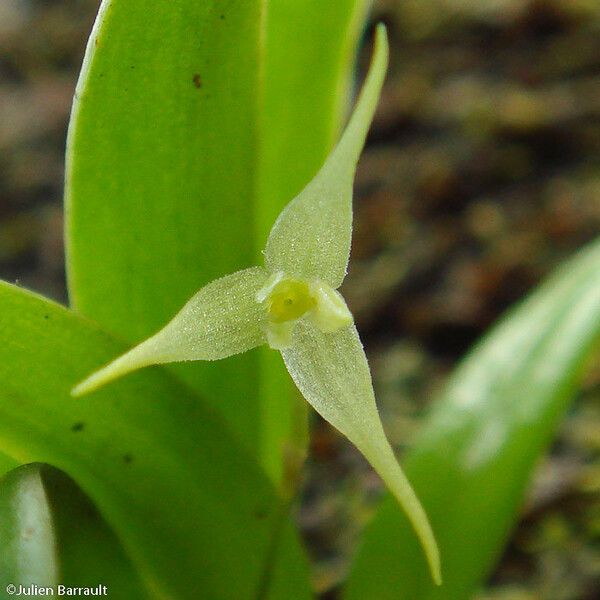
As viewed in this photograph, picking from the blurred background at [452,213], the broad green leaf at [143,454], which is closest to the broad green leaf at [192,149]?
the broad green leaf at [143,454]

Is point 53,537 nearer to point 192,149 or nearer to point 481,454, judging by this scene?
point 192,149

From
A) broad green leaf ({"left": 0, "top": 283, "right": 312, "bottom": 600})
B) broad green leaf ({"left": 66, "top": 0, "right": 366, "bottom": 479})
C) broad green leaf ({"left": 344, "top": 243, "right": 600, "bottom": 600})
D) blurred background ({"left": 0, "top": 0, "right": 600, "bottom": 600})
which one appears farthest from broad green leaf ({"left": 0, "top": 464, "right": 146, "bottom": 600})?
blurred background ({"left": 0, "top": 0, "right": 600, "bottom": 600})

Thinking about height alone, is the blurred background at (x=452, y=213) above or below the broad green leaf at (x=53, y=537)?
above

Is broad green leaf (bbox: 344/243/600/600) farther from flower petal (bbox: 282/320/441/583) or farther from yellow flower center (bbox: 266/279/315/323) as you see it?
yellow flower center (bbox: 266/279/315/323)

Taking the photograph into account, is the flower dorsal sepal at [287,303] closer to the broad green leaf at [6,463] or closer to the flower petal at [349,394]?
the flower petal at [349,394]

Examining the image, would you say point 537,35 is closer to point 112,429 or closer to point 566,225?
point 566,225
